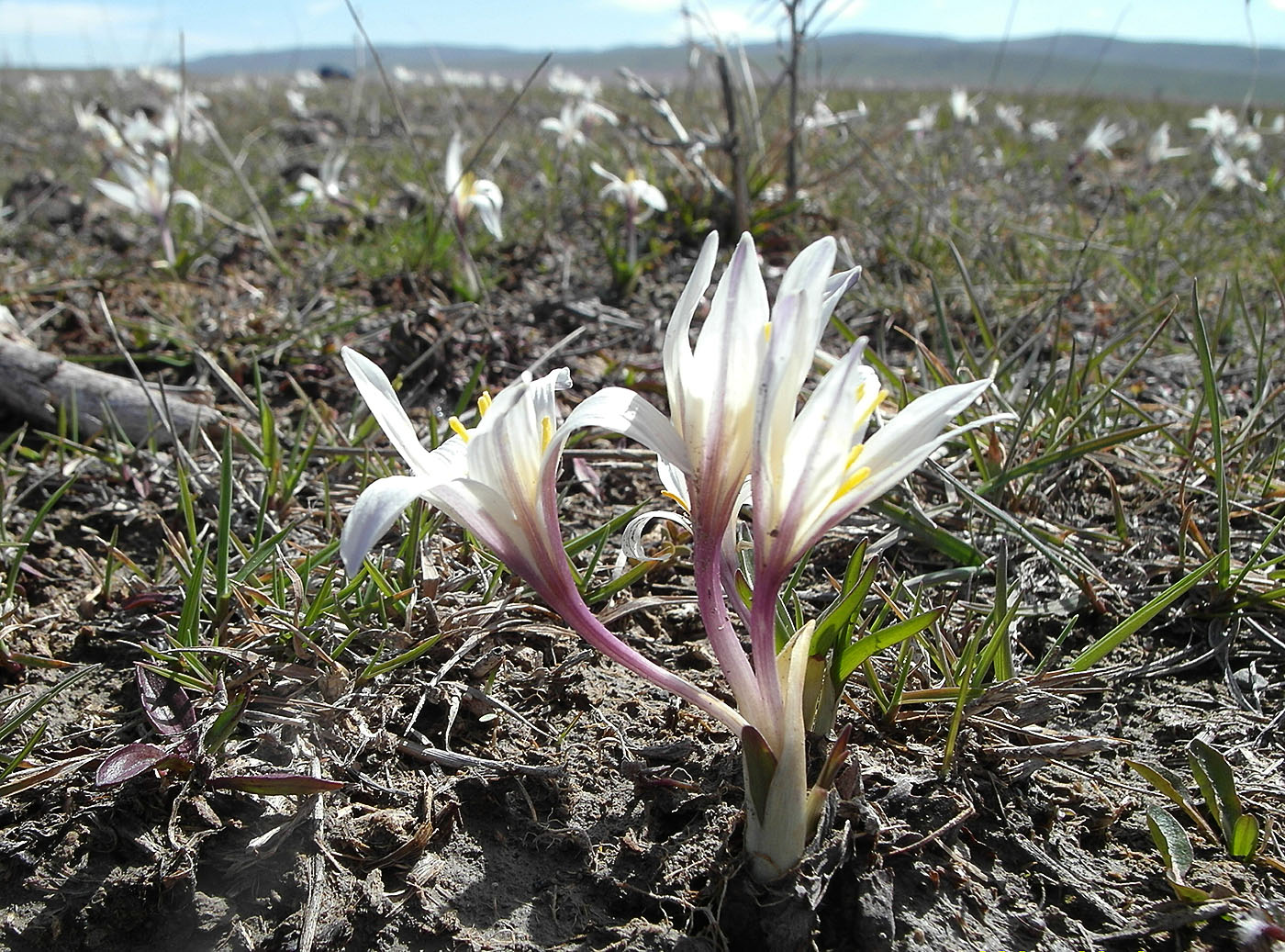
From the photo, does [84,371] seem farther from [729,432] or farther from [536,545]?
[729,432]

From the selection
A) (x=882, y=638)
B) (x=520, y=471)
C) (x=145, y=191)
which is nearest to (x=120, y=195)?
(x=145, y=191)

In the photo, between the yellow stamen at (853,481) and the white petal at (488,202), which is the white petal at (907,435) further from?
the white petal at (488,202)

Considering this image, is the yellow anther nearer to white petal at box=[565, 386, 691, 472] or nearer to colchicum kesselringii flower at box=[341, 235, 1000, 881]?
colchicum kesselringii flower at box=[341, 235, 1000, 881]

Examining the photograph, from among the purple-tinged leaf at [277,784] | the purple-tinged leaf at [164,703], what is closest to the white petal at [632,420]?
the purple-tinged leaf at [277,784]

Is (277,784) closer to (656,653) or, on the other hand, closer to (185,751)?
(185,751)

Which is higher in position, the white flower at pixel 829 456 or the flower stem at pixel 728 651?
the white flower at pixel 829 456

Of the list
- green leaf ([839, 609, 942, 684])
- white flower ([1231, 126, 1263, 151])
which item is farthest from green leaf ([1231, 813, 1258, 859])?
white flower ([1231, 126, 1263, 151])

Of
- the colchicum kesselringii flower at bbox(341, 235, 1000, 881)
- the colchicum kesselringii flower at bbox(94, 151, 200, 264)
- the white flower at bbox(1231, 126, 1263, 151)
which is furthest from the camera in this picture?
the white flower at bbox(1231, 126, 1263, 151)
